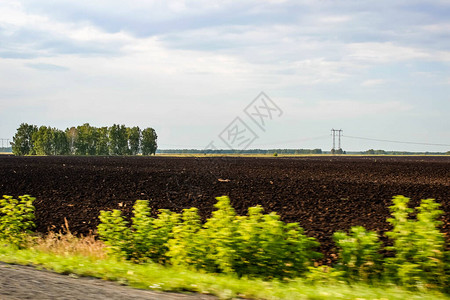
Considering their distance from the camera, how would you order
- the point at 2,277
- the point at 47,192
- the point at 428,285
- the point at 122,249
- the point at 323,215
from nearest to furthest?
the point at 2,277 → the point at 428,285 → the point at 122,249 → the point at 323,215 → the point at 47,192

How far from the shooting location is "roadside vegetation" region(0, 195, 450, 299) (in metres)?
8.10

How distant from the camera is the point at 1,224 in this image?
47.5 feet

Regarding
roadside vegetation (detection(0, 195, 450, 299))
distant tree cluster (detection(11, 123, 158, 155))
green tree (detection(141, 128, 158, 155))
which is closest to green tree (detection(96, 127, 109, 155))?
distant tree cluster (detection(11, 123, 158, 155))

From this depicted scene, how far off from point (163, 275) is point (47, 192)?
2427cm

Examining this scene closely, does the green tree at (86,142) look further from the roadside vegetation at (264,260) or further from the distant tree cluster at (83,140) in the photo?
the roadside vegetation at (264,260)

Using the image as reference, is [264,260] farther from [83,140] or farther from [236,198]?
[83,140]

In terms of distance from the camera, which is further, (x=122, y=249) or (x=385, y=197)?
(x=385, y=197)

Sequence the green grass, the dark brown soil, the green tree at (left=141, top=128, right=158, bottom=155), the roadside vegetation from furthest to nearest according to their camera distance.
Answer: the green tree at (left=141, top=128, right=158, bottom=155) < the dark brown soil < the roadside vegetation < the green grass

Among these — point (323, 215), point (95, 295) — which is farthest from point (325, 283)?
point (323, 215)

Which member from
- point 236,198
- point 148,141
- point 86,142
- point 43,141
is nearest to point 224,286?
point 236,198

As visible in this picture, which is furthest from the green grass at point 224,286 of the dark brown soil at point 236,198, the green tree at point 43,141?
the green tree at point 43,141

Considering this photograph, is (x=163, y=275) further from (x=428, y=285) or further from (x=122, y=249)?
(x=428, y=285)

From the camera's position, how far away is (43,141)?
177375 millimetres

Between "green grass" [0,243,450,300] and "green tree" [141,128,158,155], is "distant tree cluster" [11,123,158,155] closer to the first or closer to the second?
"green tree" [141,128,158,155]
